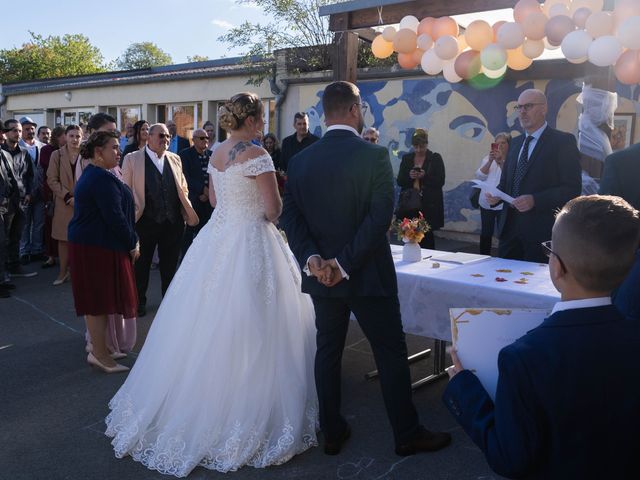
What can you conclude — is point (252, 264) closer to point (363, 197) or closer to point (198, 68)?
point (363, 197)

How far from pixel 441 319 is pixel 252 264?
4.31ft

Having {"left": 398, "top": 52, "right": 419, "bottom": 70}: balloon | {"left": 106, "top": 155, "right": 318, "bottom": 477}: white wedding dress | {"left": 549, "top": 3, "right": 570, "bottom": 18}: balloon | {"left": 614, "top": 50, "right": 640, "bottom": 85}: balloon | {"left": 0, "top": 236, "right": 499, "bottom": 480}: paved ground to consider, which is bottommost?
{"left": 0, "top": 236, "right": 499, "bottom": 480}: paved ground

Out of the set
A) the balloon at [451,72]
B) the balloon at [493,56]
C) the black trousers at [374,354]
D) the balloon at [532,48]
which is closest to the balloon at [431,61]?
the balloon at [451,72]

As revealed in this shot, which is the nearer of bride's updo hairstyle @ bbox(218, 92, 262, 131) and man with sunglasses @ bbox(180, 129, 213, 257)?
bride's updo hairstyle @ bbox(218, 92, 262, 131)

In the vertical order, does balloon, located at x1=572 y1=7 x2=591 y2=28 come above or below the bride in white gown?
above

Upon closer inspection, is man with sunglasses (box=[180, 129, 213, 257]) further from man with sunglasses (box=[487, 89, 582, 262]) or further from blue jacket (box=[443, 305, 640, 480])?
blue jacket (box=[443, 305, 640, 480])

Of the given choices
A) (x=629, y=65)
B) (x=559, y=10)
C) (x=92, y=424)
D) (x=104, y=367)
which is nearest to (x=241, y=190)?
(x=92, y=424)

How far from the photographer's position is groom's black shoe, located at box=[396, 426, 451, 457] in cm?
327

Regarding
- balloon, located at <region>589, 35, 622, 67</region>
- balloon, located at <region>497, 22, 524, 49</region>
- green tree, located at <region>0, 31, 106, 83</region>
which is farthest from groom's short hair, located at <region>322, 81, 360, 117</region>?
green tree, located at <region>0, 31, 106, 83</region>

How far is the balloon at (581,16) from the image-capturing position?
5.67 m

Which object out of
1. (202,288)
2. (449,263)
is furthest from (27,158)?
(449,263)

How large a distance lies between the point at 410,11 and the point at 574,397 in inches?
244

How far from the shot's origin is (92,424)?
3721mm

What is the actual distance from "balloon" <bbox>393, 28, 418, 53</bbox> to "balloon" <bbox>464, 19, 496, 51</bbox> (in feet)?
2.09
